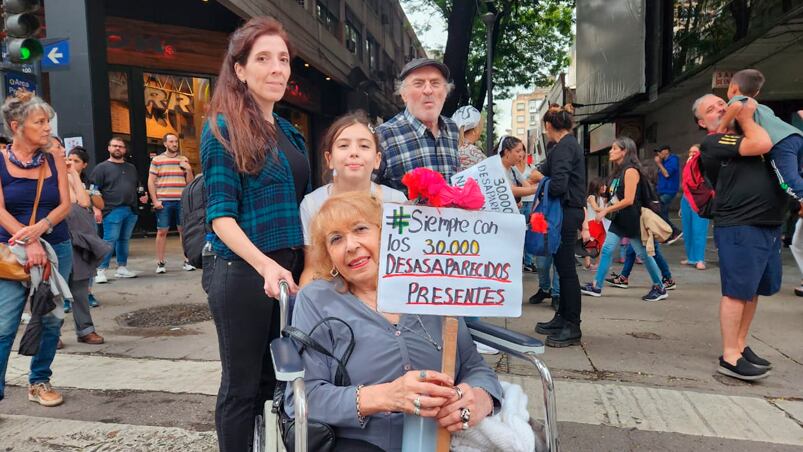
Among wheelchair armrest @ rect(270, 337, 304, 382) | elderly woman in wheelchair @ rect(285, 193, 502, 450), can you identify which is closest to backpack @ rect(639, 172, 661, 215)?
elderly woman in wheelchair @ rect(285, 193, 502, 450)

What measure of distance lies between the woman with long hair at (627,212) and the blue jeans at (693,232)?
197 centimetres

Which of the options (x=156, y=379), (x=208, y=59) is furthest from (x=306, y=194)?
(x=208, y=59)

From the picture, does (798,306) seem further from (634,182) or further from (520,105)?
(520,105)

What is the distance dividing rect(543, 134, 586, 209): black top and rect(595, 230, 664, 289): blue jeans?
1979 millimetres

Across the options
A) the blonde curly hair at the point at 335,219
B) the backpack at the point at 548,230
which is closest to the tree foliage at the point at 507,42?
the backpack at the point at 548,230

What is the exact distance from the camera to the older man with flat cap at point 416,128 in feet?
10.00

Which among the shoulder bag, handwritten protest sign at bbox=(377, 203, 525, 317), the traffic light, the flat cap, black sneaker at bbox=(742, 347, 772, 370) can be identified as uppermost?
the traffic light

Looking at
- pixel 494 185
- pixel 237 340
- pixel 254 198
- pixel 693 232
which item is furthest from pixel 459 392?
pixel 693 232

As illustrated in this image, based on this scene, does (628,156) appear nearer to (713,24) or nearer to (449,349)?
(449,349)

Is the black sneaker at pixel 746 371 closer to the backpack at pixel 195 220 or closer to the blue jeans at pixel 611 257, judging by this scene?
the blue jeans at pixel 611 257

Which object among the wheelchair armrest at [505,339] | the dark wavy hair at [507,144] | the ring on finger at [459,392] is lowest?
the ring on finger at [459,392]

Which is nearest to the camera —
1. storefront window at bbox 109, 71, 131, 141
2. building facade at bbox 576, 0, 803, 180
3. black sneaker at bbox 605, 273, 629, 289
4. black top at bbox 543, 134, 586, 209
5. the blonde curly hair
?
the blonde curly hair

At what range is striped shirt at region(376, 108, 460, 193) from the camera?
10.2 ft

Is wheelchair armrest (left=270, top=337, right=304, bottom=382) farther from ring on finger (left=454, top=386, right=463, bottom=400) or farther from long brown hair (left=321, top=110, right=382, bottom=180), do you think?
long brown hair (left=321, top=110, right=382, bottom=180)
